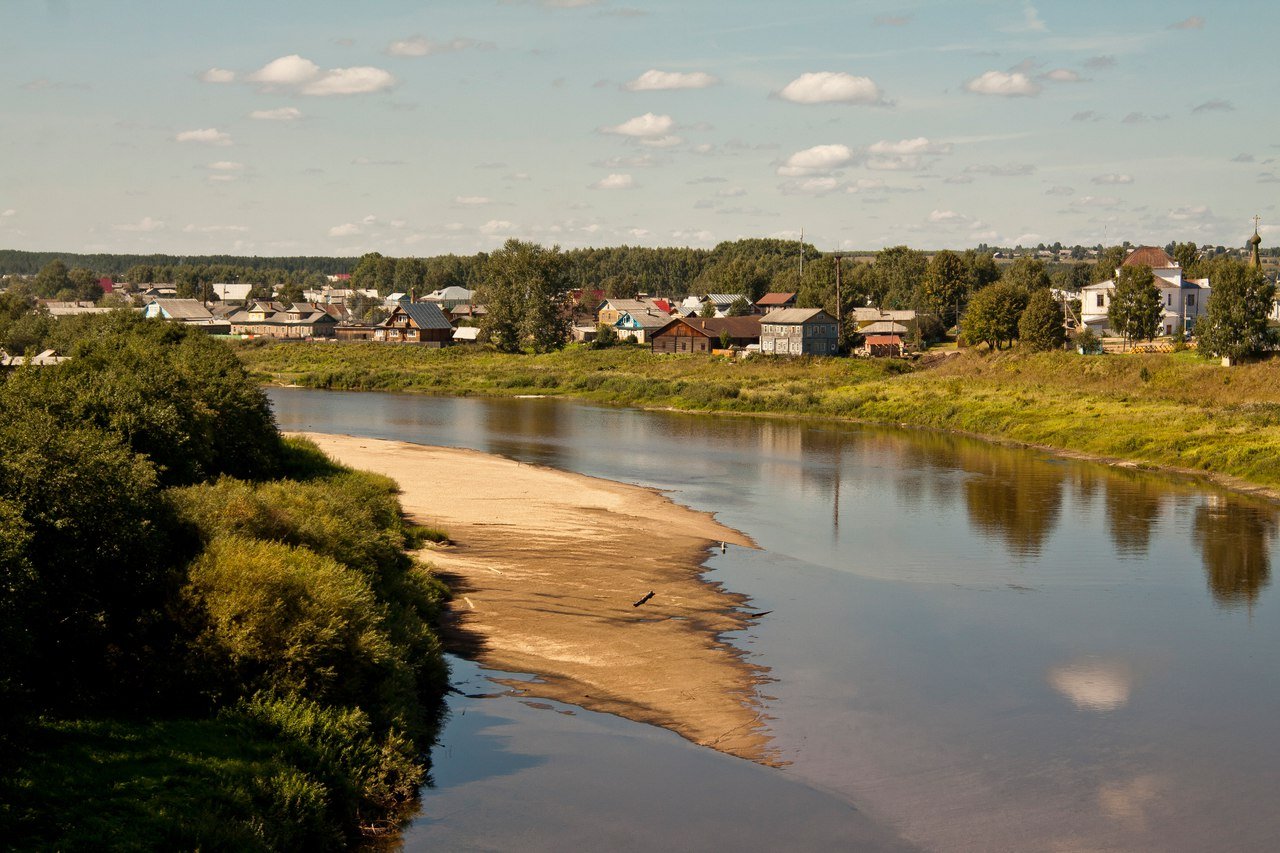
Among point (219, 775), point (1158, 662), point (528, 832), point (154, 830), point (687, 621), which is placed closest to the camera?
point (154, 830)

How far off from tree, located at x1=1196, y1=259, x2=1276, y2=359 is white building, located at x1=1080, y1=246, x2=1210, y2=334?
17532 mm

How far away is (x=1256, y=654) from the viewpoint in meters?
24.2

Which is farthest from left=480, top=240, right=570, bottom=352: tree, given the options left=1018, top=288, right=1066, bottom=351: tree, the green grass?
the green grass

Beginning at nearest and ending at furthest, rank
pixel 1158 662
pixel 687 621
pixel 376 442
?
pixel 1158 662
pixel 687 621
pixel 376 442

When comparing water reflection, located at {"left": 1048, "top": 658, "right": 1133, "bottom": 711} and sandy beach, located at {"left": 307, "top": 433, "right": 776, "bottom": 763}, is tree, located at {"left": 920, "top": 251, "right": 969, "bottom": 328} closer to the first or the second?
sandy beach, located at {"left": 307, "top": 433, "right": 776, "bottom": 763}

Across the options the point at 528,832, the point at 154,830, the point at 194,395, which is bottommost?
the point at 528,832

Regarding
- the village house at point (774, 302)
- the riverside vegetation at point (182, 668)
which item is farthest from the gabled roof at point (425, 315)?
the riverside vegetation at point (182, 668)

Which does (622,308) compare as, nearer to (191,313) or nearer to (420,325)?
(420,325)

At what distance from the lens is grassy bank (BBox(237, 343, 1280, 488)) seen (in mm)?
52906

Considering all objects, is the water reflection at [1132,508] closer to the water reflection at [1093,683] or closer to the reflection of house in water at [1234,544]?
the reflection of house in water at [1234,544]

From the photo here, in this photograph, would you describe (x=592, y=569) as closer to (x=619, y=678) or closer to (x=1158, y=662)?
(x=619, y=678)

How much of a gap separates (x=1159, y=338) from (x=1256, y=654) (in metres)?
72.0

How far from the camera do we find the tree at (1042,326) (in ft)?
274

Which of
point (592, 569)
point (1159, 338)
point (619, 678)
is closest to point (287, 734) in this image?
point (619, 678)
